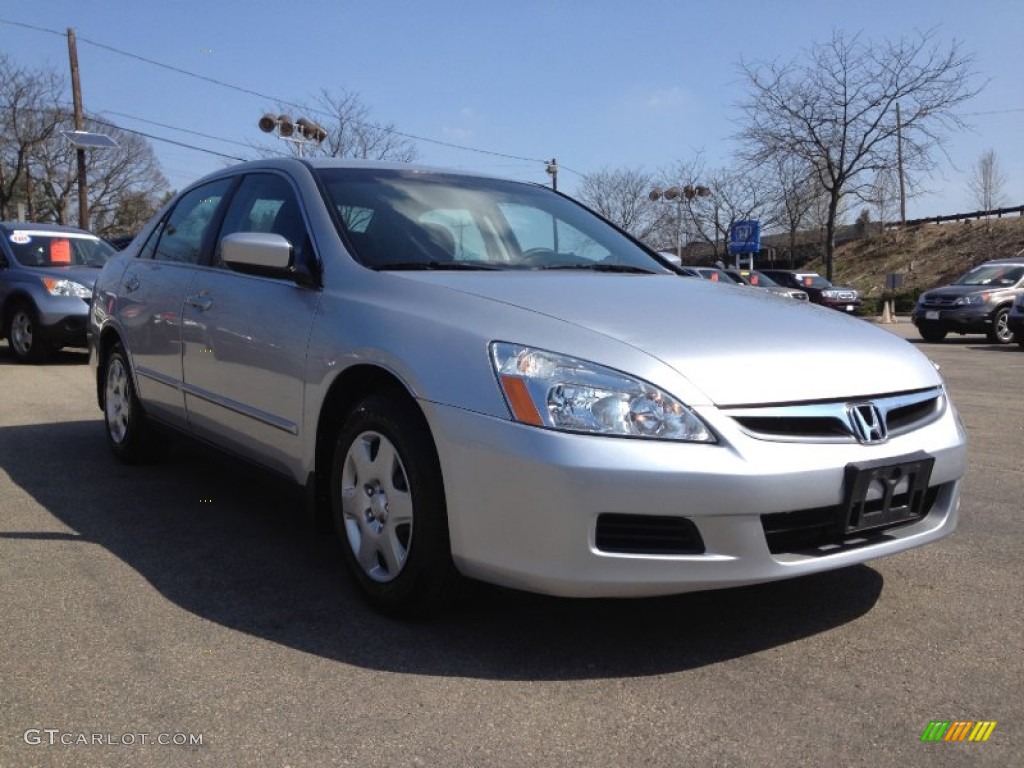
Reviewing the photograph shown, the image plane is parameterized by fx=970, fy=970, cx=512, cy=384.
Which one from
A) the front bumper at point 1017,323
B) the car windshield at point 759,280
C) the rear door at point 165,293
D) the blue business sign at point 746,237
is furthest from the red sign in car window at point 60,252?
the blue business sign at point 746,237

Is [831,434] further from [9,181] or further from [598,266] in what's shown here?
[9,181]

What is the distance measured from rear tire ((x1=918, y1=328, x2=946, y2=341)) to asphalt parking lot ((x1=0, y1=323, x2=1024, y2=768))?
15.1 meters

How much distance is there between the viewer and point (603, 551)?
2.59 m

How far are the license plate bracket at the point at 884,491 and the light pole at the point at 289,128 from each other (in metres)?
18.0

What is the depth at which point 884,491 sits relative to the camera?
279 centimetres

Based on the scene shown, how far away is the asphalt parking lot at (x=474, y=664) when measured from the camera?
231cm

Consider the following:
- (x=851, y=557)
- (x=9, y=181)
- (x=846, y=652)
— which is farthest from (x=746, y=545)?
(x=9, y=181)

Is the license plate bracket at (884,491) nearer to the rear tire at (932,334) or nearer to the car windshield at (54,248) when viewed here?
the car windshield at (54,248)

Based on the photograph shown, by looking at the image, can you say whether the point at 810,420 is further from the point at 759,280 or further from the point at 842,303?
the point at 842,303

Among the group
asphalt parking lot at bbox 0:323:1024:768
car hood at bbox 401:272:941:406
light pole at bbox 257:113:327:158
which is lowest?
asphalt parking lot at bbox 0:323:1024:768

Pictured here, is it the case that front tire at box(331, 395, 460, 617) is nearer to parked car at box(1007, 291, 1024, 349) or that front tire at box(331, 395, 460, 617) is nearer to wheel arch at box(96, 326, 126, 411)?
wheel arch at box(96, 326, 126, 411)

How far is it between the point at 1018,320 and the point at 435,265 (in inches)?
568

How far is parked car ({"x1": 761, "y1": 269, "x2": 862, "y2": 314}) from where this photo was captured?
89.8ft

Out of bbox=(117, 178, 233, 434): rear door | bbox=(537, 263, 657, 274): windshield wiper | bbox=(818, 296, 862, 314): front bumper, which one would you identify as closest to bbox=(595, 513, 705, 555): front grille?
bbox=(537, 263, 657, 274): windshield wiper
